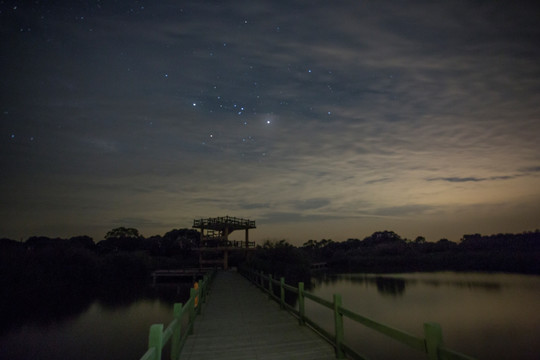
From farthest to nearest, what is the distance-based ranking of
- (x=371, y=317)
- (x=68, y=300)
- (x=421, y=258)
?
(x=421, y=258)
(x=68, y=300)
(x=371, y=317)

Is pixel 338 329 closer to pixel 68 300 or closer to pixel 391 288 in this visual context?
pixel 68 300

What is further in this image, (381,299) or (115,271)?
(115,271)

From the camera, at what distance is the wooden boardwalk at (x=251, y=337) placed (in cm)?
650

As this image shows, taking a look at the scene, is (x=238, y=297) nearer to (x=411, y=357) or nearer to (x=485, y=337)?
(x=411, y=357)

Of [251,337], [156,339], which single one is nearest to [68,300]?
[251,337]

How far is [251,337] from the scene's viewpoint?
7887 millimetres

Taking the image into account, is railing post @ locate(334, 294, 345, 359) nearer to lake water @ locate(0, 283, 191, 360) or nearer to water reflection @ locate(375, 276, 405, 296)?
lake water @ locate(0, 283, 191, 360)

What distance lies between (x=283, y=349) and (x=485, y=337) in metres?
18.2

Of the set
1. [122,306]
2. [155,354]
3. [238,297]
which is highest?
[155,354]

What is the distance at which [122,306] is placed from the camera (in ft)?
96.0

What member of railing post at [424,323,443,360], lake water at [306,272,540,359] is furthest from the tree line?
railing post at [424,323,443,360]

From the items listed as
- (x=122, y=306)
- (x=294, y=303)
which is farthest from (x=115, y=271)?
(x=294, y=303)

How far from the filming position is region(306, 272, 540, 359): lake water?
16.7m

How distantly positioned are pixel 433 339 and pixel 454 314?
25349 millimetres
